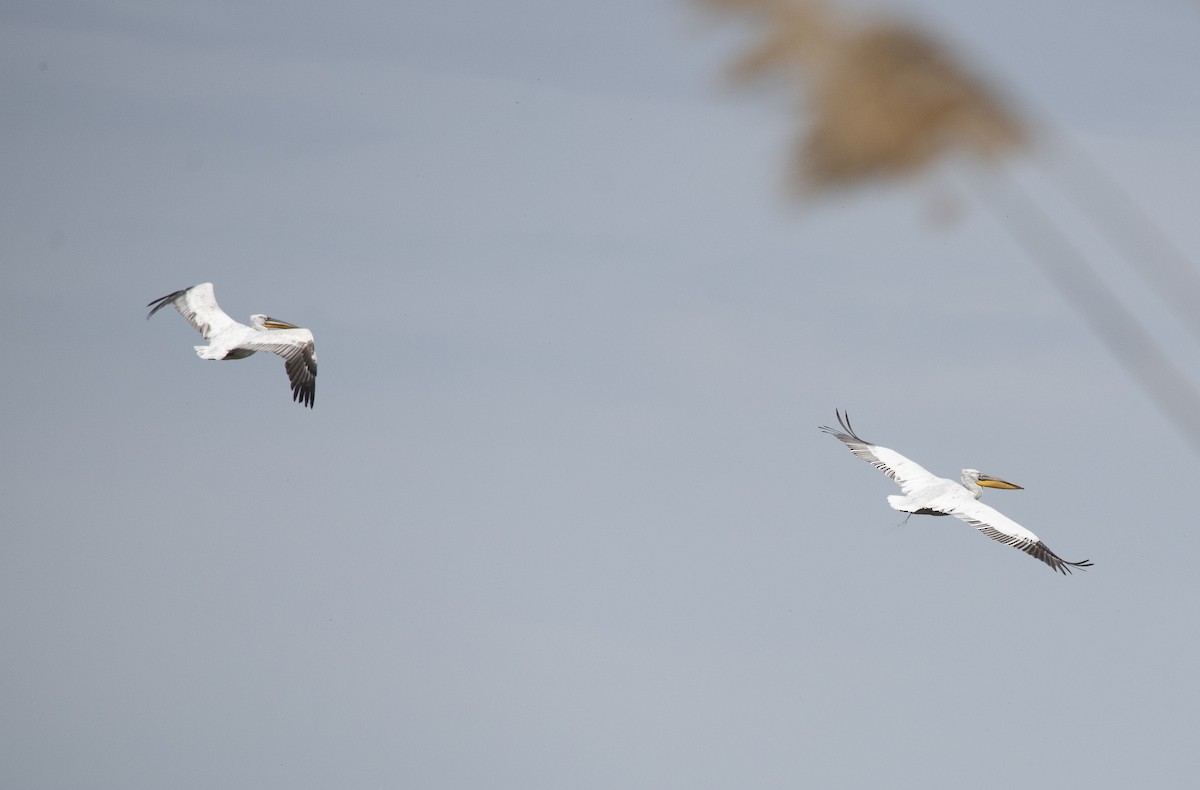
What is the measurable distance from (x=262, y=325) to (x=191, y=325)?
1760mm

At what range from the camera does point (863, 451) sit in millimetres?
59781

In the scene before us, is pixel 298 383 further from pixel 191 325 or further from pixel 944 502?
pixel 944 502

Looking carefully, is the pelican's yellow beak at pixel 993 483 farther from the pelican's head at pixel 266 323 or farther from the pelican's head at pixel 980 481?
the pelican's head at pixel 266 323

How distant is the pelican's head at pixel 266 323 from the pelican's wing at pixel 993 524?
1712cm

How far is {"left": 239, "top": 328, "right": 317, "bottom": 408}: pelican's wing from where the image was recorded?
5031 cm

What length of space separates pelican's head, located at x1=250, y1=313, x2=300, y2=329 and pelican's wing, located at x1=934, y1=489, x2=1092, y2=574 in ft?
56.2

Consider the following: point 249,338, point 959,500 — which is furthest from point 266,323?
point 959,500

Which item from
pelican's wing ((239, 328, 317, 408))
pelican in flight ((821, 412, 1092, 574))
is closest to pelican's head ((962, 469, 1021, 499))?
pelican in flight ((821, 412, 1092, 574))

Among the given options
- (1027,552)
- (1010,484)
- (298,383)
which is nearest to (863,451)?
(1010,484)

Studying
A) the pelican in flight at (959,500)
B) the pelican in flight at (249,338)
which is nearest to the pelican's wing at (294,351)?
the pelican in flight at (249,338)

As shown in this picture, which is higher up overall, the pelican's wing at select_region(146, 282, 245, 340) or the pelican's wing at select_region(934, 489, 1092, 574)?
the pelican's wing at select_region(146, 282, 245, 340)

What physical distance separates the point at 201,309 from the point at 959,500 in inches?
787

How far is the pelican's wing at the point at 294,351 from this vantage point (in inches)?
1981

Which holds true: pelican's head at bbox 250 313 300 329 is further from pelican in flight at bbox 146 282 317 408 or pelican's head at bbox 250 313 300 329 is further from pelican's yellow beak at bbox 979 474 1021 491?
pelican's yellow beak at bbox 979 474 1021 491
